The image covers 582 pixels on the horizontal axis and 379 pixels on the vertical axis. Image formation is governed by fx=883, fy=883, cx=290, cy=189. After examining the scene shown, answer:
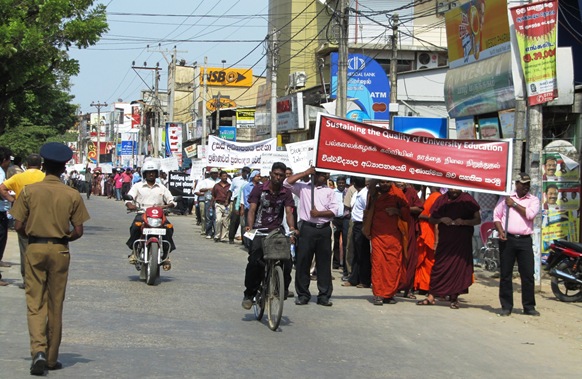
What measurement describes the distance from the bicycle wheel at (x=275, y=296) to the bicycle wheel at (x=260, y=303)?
0.86 ft

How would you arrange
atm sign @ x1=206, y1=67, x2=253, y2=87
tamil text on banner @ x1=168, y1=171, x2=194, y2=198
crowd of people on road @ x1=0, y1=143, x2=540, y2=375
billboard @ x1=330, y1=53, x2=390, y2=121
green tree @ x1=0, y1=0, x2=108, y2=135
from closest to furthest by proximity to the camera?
crowd of people on road @ x1=0, y1=143, x2=540, y2=375
green tree @ x1=0, y1=0, x2=108, y2=135
billboard @ x1=330, y1=53, x2=390, y2=121
tamil text on banner @ x1=168, y1=171, x2=194, y2=198
atm sign @ x1=206, y1=67, x2=253, y2=87

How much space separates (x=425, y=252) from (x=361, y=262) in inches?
67.7

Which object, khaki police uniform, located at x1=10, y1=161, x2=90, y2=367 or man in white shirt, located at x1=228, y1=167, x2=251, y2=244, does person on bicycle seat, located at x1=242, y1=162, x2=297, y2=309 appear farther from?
man in white shirt, located at x1=228, y1=167, x2=251, y2=244

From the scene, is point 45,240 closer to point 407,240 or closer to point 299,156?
point 407,240

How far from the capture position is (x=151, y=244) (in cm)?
1329

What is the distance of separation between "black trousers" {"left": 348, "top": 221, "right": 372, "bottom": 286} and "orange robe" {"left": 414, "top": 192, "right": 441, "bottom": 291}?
4.99 feet

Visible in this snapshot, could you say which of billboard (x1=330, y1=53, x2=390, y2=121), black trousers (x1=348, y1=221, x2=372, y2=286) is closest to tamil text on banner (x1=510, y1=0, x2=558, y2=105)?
black trousers (x1=348, y1=221, x2=372, y2=286)

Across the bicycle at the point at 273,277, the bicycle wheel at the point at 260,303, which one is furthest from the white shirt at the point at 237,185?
the bicycle at the point at 273,277

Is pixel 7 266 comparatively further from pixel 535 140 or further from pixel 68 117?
pixel 68 117

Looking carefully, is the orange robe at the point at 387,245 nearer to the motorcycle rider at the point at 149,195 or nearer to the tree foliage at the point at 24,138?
the motorcycle rider at the point at 149,195

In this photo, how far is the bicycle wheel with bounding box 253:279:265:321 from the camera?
410 inches

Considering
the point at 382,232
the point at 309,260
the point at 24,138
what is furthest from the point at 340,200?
the point at 24,138

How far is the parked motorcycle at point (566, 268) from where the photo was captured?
13.4 meters

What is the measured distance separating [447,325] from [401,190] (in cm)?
274
